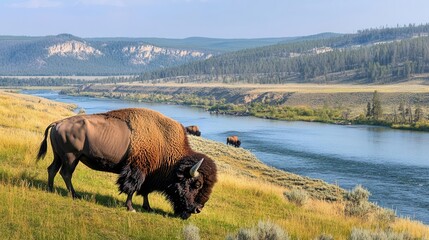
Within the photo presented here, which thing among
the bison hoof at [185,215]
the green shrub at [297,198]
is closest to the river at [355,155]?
the green shrub at [297,198]

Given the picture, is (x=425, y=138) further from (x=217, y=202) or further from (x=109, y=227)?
(x=109, y=227)

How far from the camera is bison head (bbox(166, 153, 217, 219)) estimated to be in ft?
24.8

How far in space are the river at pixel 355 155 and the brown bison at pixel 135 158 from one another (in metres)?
12.4

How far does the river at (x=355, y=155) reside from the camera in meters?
23.6

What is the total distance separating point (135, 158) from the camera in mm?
7812

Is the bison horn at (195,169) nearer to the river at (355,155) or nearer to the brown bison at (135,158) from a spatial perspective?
the brown bison at (135,158)

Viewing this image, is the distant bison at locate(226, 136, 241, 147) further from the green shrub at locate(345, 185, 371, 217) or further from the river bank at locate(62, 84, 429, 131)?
the river bank at locate(62, 84, 429, 131)

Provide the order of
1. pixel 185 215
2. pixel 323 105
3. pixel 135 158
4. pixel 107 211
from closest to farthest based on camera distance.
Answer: pixel 107 211 < pixel 185 215 < pixel 135 158 < pixel 323 105

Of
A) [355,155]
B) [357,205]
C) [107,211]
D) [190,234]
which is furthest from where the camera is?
[355,155]

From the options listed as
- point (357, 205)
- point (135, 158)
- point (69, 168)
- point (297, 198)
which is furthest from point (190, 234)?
point (357, 205)

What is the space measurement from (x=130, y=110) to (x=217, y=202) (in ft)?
10.5

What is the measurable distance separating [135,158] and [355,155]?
29.6m

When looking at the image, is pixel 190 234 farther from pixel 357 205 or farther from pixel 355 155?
pixel 355 155

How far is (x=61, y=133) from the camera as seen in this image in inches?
301
